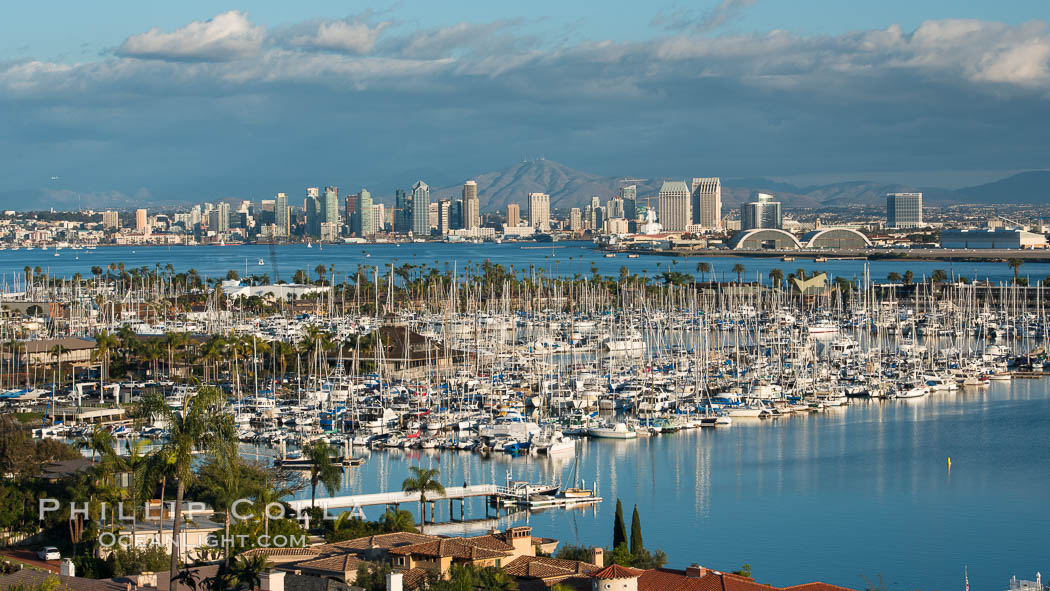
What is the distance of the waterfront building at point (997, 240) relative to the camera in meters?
173

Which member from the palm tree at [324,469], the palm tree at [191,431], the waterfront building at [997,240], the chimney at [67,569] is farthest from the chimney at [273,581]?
the waterfront building at [997,240]

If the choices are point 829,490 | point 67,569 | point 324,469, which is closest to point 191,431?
point 67,569

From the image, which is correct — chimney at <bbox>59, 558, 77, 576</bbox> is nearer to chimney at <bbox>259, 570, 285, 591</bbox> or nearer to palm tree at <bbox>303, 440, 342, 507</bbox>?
chimney at <bbox>259, 570, 285, 591</bbox>

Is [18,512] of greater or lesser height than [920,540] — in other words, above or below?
above

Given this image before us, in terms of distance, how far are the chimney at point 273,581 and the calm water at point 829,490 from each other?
37.7ft

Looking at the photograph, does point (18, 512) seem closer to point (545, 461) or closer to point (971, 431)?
point (545, 461)

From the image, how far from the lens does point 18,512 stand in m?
22.0

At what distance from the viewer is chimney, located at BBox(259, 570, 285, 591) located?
15.6 m

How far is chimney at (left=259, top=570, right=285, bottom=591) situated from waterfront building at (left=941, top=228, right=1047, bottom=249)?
170m

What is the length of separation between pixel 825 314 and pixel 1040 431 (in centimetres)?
3357

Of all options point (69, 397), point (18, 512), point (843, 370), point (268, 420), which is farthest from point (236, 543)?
point (843, 370)

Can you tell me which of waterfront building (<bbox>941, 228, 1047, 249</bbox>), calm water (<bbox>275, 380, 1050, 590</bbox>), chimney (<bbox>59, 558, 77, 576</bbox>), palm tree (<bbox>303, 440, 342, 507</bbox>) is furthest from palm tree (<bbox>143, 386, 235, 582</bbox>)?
waterfront building (<bbox>941, 228, 1047, 249</bbox>)

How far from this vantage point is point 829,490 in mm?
32906

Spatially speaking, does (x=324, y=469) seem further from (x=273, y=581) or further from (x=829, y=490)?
(x=829, y=490)
